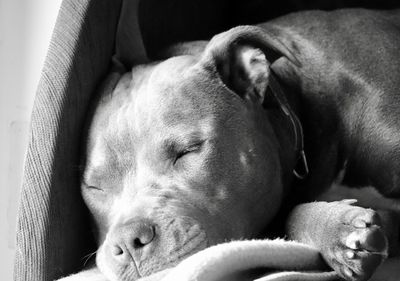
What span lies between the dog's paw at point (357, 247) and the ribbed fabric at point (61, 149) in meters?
0.75

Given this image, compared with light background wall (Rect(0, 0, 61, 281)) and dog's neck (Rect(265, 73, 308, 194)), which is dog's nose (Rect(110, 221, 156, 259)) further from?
light background wall (Rect(0, 0, 61, 281))

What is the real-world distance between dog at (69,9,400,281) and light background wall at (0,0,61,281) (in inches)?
39.2

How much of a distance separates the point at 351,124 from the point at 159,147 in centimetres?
64

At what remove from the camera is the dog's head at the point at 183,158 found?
1.73 meters

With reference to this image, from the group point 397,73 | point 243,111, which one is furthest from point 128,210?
point 397,73

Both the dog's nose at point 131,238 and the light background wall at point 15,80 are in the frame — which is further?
the light background wall at point 15,80

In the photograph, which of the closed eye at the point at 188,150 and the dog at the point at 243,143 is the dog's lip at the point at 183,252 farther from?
the closed eye at the point at 188,150

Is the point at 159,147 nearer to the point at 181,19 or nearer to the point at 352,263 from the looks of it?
the point at 352,263

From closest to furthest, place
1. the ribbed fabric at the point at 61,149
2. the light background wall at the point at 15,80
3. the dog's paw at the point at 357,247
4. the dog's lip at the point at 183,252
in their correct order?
the dog's paw at the point at 357,247 → the dog's lip at the point at 183,252 → the ribbed fabric at the point at 61,149 → the light background wall at the point at 15,80

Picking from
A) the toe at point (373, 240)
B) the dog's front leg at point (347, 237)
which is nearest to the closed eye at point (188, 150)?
the dog's front leg at point (347, 237)

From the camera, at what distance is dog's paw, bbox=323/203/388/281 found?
1.54 m

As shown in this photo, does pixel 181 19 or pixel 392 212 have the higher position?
pixel 181 19

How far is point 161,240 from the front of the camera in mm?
1702

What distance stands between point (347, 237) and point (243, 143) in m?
0.46
